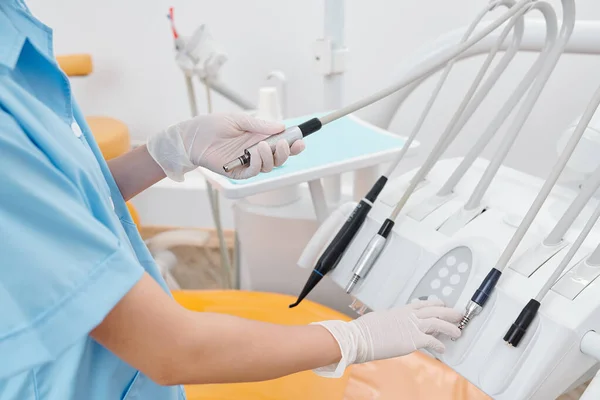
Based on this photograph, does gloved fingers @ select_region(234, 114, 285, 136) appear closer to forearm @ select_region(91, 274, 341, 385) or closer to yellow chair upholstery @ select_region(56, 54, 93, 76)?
forearm @ select_region(91, 274, 341, 385)

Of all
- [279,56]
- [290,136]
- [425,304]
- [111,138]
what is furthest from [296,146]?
[279,56]

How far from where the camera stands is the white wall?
5.12 feet

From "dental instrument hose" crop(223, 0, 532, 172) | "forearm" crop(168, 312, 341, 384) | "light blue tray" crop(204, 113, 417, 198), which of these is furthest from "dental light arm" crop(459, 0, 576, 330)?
"light blue tray" crop(204, 113, 417, 198)

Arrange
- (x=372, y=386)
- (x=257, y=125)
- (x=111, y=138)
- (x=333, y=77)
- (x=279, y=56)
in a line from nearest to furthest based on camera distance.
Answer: (x=257, y=125) < (x=372, y=386) < (x=333, y=77) < (x=111, y=138) < (x=279, y=56)

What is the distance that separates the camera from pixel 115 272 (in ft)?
1.63

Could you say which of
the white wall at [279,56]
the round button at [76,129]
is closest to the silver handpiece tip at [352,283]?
the round button at [76,129]

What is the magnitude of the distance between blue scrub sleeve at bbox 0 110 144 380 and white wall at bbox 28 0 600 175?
1372mm

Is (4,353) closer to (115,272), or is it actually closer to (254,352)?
(115,272)

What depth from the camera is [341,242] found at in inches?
34.4

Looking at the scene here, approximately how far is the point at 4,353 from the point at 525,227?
621 mm

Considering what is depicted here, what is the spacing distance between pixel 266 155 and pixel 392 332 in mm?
292

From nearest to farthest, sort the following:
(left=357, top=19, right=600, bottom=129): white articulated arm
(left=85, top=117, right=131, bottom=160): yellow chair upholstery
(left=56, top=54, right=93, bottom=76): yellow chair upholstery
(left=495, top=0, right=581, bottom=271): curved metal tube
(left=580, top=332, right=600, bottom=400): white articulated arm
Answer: (left=580, top=332, right=600, bottom=400): white articulated arm
(left=495, top=0, right=581, bottom=271): curved metal tube
(left=357, top=19, right=600, bottom=129): white articulated arm
(left=85, top=117, right=131, bottom=160): yellow chair upholstery
(left=56, top=54, right=93, bottom=76): yellow chair upholstery

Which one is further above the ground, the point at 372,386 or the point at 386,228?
the point at 386,228

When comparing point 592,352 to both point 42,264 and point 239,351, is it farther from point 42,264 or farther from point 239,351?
point 42,264
